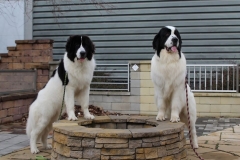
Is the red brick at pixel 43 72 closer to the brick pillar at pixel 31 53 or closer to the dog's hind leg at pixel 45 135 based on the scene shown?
the brick pillar at pixel 31 53

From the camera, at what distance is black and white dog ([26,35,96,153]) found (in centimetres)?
503

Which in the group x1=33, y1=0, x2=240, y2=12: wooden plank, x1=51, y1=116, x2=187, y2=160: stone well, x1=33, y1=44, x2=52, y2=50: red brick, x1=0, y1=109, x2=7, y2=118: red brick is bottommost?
x1=0, y1=109, x2=7, y2=118: red brick

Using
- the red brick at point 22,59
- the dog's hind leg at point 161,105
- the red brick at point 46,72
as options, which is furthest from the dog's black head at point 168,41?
the red brick at point 22,59

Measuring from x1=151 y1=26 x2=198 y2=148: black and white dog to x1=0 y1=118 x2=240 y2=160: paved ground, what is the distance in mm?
826

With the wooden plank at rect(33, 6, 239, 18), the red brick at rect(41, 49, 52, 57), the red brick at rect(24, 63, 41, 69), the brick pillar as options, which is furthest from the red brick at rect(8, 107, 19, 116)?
the wooden plank at rect(33, 6, 239, 18)

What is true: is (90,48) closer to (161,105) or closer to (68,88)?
(68,88)

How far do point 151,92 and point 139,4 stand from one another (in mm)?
3530

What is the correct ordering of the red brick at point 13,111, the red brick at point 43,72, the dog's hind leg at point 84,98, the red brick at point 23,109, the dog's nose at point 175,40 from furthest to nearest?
the red brick at point 43,72
the red brick at point 23,109
the red brick at point 13,111
the dog's hind leg at point 84,98
the dog's nose at point 175,40

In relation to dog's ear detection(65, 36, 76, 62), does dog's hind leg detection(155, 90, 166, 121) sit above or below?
below

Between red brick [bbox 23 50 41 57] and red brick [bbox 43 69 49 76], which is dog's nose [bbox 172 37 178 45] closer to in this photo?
red brick [bbox 43 69 49 76]

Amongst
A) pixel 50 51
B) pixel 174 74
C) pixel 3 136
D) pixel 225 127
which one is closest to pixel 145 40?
pixel 50 51

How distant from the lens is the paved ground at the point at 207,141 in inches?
214

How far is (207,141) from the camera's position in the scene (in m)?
6.59

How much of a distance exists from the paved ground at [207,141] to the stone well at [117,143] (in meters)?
0.88
